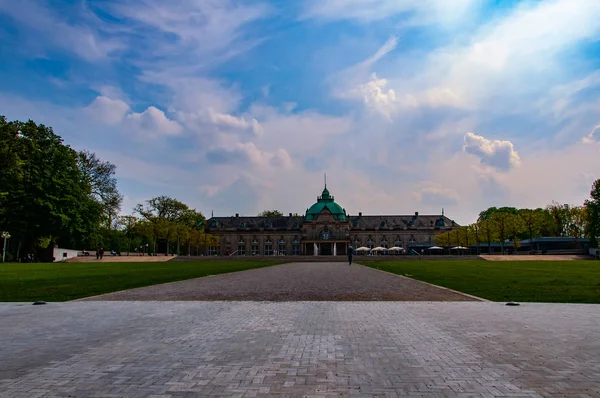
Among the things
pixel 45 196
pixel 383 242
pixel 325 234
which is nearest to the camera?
pixel 45 196

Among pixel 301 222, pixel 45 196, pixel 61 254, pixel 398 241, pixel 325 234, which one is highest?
pixel 301 222

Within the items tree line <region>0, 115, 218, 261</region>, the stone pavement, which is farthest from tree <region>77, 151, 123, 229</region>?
the stone pavement

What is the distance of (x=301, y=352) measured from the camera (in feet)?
23.9

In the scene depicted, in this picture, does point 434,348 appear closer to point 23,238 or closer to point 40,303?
point 40,303

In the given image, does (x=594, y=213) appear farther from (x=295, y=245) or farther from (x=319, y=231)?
(x=295, y=245)

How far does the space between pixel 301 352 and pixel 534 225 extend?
83909 mm

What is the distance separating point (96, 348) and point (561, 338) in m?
8.54

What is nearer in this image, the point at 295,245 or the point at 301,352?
the point at 301,352

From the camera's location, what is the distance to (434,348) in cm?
761

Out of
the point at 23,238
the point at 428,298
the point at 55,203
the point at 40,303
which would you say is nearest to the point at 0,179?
the point at 55,203

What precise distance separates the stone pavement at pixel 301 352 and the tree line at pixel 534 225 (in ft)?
231

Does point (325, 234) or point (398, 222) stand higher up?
point (398, 222)

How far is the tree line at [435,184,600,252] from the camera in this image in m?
71.2

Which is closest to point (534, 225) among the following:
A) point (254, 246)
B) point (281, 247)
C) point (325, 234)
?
point (325, 234)
